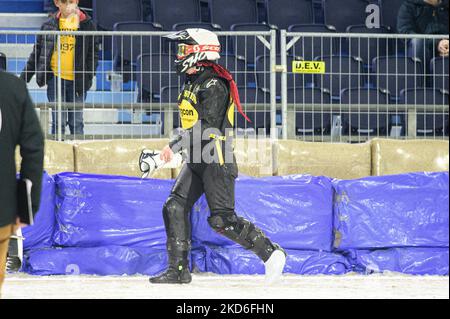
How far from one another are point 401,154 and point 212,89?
229 cm

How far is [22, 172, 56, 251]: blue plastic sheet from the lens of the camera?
8.70m

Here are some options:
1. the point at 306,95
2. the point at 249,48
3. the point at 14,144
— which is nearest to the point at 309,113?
the point at 306,95

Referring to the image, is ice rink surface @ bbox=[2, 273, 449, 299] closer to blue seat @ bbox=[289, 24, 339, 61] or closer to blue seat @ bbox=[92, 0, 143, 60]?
blue seat @ bbox=[289, 24, 339, 61]

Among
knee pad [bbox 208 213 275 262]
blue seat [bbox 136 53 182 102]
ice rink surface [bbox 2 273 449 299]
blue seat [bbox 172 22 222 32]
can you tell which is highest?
blue seat [bbox 172 22 222 32]

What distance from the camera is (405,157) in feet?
31.4

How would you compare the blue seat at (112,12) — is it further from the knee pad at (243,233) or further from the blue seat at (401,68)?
the knee pad at (243,233)

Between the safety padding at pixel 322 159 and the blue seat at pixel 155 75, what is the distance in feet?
4.68

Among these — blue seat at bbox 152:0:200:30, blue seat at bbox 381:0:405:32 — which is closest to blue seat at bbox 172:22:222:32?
blue seat at bbox 152:0:200:30

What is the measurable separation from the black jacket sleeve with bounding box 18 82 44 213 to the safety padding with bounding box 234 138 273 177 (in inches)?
185

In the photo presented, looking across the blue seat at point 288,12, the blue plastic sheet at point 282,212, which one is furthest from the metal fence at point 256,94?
the blue seat at point 288,12

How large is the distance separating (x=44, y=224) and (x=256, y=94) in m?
2.65

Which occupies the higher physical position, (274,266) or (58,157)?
(58,157)

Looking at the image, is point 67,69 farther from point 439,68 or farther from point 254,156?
point 439,68

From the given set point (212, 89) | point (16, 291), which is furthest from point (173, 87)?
point (16, 291)
